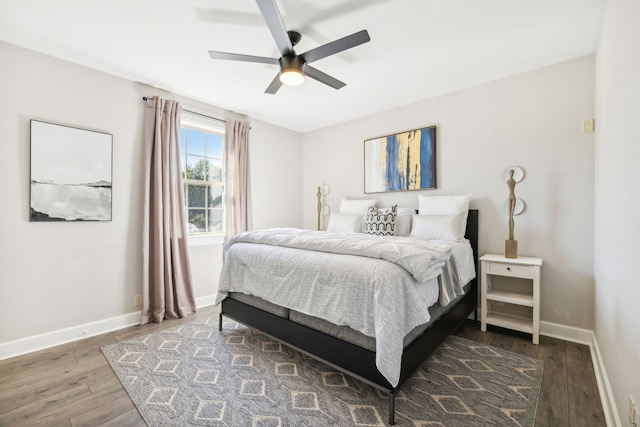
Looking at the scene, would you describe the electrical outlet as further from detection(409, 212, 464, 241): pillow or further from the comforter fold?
the comforter fold

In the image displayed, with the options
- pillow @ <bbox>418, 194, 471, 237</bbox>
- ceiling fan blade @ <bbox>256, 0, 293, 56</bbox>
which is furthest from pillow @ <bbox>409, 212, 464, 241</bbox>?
ceiling fan blade @ <bbox>256, 0, 293, 56</bbox>

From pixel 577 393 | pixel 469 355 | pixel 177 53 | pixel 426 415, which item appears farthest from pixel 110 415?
pixel 577 393

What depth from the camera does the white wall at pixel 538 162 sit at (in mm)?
2428

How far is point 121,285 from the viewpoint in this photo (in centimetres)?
281

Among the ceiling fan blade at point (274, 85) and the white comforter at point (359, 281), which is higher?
the ceiling fan blade at point (274, 85)

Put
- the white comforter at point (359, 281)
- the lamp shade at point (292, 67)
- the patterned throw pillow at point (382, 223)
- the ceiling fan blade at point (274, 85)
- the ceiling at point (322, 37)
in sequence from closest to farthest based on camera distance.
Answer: the white comforter at point (359, 281) < the ceiling at point (322, 37) < the lamp shade at point (292, 67) < the ceiling fan blade at point (274, 85) < the patterned throw pillow at point (382, 223)

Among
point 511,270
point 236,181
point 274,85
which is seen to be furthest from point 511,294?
point 236,181

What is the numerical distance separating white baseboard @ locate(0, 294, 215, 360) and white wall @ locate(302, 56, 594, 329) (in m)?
3.58

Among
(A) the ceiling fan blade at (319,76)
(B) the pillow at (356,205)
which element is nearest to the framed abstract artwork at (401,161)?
(B) the pillow at (356,205)

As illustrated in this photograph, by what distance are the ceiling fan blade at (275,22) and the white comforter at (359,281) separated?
1410 mm

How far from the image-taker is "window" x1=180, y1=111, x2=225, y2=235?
3.42 metres

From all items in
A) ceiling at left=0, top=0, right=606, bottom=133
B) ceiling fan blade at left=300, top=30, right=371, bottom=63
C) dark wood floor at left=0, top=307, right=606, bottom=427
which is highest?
ceiling at left=0, top=0, right=606, bottom=133

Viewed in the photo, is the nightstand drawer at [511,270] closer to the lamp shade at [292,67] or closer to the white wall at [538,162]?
the white wall at [538,162]

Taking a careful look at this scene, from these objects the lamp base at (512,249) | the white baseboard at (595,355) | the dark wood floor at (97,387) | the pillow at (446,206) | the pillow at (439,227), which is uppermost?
the pillow at (446,206)
